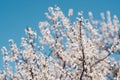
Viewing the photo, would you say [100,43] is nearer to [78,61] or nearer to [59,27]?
[59,27]

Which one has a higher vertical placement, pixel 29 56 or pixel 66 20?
pixel 66 20

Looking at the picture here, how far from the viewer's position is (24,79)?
9578mm

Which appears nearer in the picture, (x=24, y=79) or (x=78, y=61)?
(x=78, y=61)

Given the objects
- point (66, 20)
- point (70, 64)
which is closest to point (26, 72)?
point (70, 64)

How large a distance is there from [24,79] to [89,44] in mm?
2370

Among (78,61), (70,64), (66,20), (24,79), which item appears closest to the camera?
(78,61)

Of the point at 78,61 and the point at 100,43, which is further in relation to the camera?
the point at 100,43

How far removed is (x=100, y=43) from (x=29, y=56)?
23.3 feet

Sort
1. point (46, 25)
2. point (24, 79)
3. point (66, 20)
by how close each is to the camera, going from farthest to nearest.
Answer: point (46, 25)
point (66, 20)
point (24, 79)

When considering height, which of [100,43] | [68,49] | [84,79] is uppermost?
[100,43]

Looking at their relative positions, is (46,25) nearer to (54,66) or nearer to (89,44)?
(54,66)

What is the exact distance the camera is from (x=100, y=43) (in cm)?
1577

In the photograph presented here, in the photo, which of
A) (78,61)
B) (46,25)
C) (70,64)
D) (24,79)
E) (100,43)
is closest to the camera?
(78,61)

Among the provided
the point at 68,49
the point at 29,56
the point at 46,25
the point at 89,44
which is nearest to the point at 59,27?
the point at 46,25
